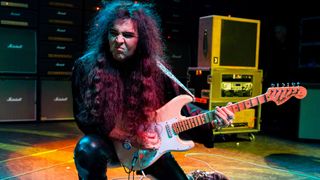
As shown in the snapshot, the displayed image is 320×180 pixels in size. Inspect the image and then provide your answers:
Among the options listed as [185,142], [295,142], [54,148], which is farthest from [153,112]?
[295,142]

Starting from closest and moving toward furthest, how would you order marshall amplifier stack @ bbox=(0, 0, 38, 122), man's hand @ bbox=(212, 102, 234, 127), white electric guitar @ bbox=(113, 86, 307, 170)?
man's hand @ bbox=(212, 102, 234, 127), white electric guitar @ bbox=(113, 86, 307, 170), marshall amplifier stack @ bbox=(0, 0, 38, 122)

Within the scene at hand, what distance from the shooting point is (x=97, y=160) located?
185cm

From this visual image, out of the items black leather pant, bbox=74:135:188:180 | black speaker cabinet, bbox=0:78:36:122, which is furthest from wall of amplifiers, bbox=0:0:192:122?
black leather pant, bbox=74:135:188:180

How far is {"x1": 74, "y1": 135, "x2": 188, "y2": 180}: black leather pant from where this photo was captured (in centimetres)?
185

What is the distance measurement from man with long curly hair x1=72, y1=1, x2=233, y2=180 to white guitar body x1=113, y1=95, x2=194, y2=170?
3 centimetres

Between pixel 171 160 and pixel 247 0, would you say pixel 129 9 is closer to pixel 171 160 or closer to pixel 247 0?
pixel 171 160

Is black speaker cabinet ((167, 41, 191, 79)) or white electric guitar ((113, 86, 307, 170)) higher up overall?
black speaker cabinet ((167, 41, 191, 79))

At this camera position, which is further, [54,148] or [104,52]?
[54,148]

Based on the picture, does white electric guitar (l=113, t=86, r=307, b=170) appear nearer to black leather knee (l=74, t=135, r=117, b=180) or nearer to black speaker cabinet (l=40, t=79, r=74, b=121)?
black leather knee (l=74, t=135, r=117, b=180)

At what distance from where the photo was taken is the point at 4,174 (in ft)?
9.86

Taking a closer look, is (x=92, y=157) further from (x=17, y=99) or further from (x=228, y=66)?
(x=17, y=99)

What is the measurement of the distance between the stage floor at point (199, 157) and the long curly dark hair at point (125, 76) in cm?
117

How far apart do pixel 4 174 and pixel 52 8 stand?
3253 mm

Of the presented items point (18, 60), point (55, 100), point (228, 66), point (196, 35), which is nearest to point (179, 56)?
point (196, 35)
